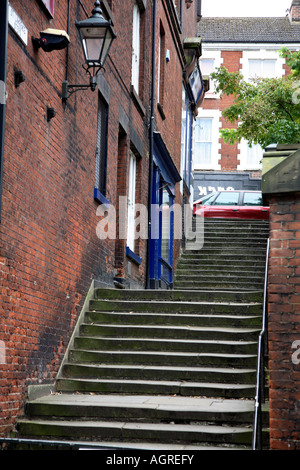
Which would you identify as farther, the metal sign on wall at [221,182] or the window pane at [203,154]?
the window pane at [203,154]

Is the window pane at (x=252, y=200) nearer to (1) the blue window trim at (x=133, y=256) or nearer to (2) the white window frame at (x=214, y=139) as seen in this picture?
(1) the blue window trim at (x=133, y=256)

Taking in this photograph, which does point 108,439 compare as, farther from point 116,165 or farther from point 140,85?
point 140,85

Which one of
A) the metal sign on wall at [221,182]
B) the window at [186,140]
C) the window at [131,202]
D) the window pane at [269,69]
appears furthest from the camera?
the window pane at [269,69]

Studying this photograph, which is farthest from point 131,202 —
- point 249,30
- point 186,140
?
point 249,30

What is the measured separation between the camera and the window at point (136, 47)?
15008 millimetres

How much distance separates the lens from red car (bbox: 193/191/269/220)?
72.5ft

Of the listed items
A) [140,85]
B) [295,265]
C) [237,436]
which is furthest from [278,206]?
[140,85]

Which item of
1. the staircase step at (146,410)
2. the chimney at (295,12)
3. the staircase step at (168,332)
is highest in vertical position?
the chimney at (295,12)

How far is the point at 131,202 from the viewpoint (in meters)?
14.7

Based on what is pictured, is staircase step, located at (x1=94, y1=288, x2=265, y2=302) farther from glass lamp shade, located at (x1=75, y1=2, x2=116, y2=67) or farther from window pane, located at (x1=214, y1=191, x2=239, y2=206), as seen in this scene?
window pane, located at (x1=214, y1=191, x2=239, y2=206)

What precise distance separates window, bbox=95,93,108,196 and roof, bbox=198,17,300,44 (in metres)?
24.2

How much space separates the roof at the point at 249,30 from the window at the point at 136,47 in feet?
67.2

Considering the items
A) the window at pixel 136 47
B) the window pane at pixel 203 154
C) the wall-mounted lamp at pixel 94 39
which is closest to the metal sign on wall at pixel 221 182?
the window pane at pixel 203 154

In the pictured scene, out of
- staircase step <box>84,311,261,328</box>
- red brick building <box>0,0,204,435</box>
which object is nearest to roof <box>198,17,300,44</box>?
red brick building <box>0,0,204,435</box>
